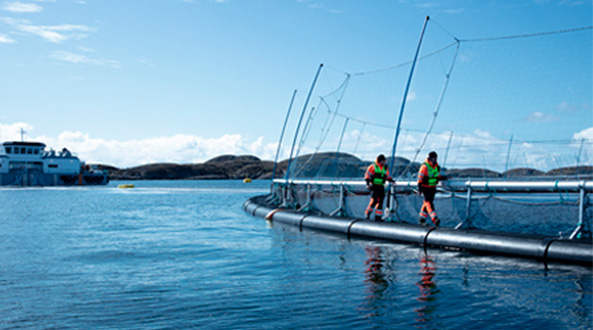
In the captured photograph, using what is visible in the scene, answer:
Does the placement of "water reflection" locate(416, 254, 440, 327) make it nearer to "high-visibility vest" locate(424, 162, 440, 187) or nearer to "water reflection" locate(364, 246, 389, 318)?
"water reflection" locate(364, 246, 389, 318)

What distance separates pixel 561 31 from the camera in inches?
557

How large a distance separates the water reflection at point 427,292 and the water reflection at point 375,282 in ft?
1.87

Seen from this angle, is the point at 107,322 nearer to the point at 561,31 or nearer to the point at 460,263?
the point at 460,263

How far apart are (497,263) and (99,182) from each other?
4003 inches

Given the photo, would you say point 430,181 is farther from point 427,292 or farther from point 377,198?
point 427,292

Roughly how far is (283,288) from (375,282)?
1646 mm

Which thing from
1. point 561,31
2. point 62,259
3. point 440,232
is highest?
point 561,31

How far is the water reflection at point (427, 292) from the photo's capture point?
727cm

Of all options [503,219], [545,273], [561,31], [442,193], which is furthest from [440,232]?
[561,31]

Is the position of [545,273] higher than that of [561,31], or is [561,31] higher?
[561,31]

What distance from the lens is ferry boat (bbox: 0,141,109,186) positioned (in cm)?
9150

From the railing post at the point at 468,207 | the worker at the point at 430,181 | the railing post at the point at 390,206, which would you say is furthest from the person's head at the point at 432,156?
the railing post at the point at 390,206

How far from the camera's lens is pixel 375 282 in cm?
955

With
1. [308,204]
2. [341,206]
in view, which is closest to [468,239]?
[341,206]
